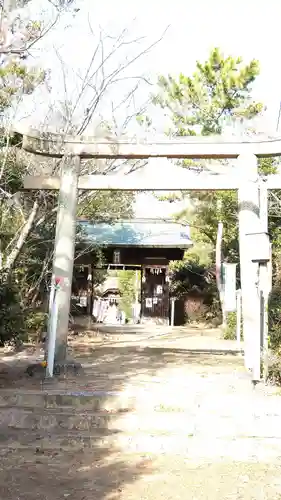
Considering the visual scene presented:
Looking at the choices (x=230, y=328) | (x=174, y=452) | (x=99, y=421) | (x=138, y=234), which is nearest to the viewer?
(x=174, y=452)

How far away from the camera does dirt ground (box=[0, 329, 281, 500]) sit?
426cm

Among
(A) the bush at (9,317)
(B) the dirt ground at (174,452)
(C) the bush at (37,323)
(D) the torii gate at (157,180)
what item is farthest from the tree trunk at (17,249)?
(C) the bush at (37,323)

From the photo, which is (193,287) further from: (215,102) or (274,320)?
(274,320)

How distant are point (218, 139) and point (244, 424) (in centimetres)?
487

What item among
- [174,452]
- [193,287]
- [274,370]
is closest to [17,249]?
[274,370]

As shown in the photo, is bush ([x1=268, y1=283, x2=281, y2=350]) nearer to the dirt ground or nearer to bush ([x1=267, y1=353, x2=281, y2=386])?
bush ([x1=267, y1=353, x2=281, y2=386])

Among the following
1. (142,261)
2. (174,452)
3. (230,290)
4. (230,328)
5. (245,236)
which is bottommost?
(174,452)

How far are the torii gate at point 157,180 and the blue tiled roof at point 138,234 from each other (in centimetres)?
905

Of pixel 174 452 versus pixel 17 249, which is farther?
pixel 17 249

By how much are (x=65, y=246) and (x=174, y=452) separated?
421 centimetres

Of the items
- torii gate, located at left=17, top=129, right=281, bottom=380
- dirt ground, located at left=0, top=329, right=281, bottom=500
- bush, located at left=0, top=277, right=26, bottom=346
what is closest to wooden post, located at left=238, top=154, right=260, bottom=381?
torii gate, located at left=17, top=129, right=281, bottom=380

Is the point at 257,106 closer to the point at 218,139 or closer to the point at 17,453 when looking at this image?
the point at 218,139

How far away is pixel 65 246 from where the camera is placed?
28.0ft

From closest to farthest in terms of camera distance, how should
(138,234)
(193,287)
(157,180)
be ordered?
(157,180)
(138,234)
(193,287)
